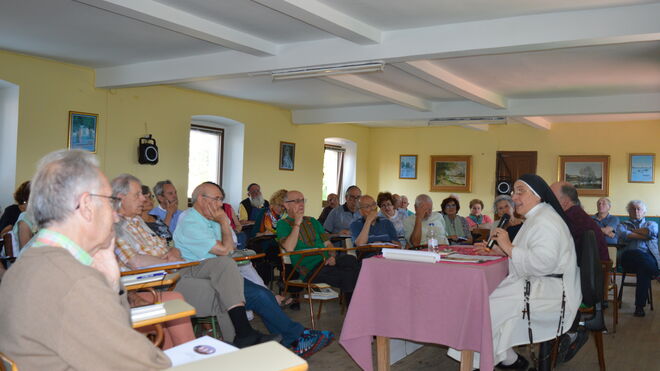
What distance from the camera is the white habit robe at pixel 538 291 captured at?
3.34 m

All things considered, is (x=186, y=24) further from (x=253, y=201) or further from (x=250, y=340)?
(x=253, y=201)

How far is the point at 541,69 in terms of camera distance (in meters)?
6.75

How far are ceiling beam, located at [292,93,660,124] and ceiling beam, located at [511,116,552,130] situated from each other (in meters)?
0.80

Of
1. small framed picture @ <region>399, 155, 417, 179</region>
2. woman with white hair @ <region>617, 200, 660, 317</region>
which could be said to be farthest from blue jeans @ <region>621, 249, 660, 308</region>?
small framed picture @ <region>399, 155, 417, 179</region>

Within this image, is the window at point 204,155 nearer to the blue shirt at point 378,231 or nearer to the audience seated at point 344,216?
the audience seated at point 344,216

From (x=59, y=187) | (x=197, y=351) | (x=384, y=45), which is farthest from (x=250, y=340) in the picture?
(x=384, y=45)

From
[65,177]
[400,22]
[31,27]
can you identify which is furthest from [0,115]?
[65,177]

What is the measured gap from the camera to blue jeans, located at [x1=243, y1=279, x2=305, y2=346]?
13.0 feet

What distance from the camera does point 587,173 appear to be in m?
11.4

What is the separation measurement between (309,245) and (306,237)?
8 cm

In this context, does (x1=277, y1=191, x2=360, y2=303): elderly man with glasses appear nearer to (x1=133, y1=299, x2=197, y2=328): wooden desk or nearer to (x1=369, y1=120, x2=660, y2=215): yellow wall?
(x1=133, y1=299, x2=197, y2=328): wooden desk

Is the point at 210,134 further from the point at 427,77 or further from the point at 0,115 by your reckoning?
the point at 427,77

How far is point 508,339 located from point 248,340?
1547 mm

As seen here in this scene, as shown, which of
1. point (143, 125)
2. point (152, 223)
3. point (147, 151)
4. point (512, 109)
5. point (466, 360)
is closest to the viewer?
point (466, 360)
